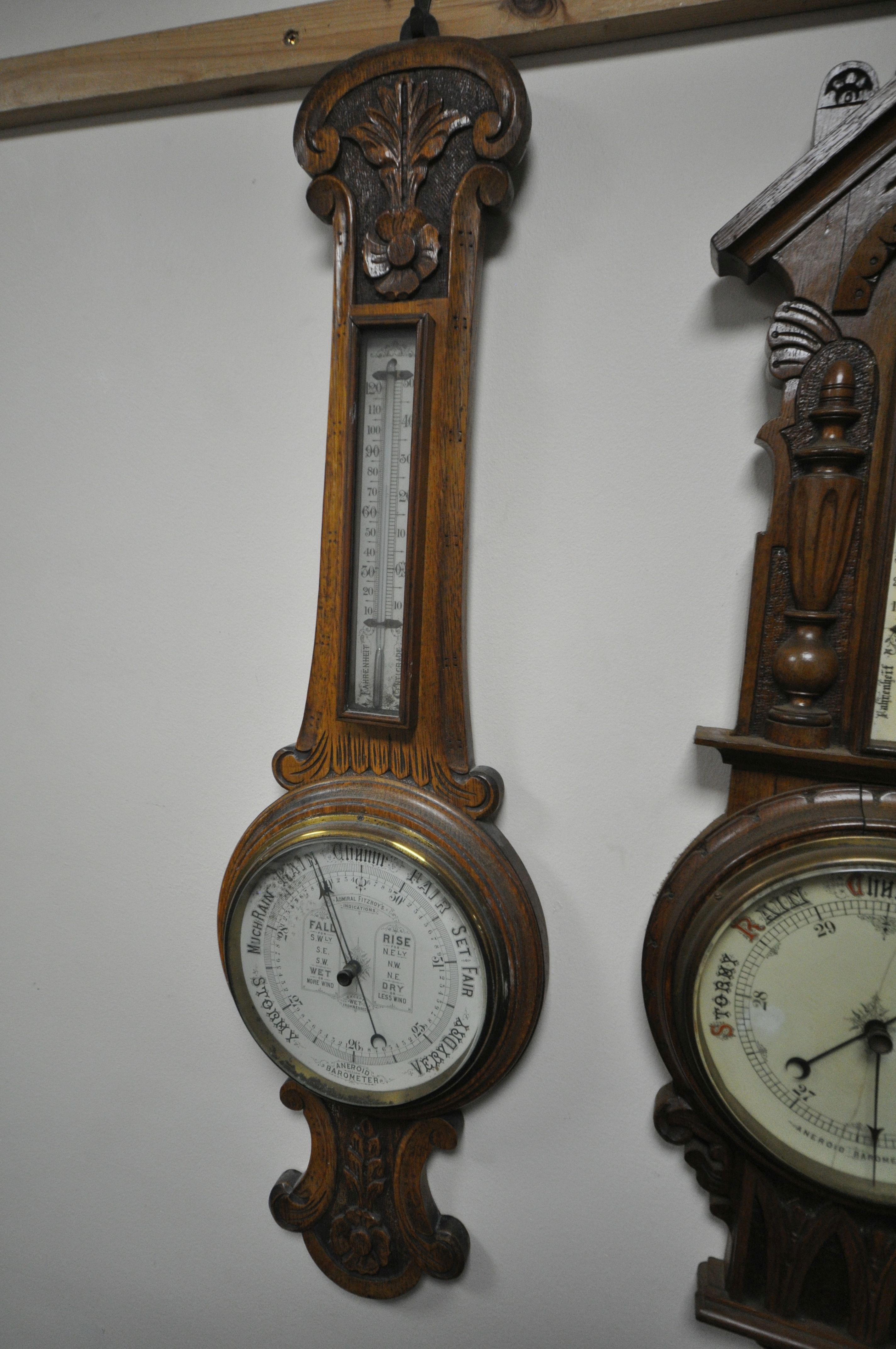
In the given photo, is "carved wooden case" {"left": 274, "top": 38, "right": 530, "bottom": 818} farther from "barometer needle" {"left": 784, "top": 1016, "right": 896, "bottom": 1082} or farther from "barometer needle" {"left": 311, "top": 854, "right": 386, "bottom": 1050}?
"barometer needle" {"left": 784, "top": 1016, "right": 896, "bottom": 1082}

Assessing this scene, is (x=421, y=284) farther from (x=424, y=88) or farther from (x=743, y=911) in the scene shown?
(x=743, y=911)

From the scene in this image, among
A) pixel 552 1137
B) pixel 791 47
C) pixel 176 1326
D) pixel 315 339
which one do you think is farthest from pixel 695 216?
pixel 176 1326

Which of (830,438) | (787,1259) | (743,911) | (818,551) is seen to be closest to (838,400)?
(830,438)

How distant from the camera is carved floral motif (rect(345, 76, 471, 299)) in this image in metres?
0.90

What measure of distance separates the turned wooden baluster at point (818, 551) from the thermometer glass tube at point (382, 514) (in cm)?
41

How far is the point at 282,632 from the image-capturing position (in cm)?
109

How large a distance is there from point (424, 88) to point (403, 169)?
0.27ft

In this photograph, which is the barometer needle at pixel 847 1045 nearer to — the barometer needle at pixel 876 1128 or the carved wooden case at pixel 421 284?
the barometer needle at pixel 876 1128

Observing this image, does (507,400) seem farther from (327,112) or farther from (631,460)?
(327,112)

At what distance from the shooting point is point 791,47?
0.84 metres

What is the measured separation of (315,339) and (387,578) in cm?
33

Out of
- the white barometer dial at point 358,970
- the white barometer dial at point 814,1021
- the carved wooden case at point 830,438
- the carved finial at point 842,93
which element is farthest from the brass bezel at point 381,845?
the carved finial at point 842,93

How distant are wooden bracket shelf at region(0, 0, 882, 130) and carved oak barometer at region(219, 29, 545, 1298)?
0.08m

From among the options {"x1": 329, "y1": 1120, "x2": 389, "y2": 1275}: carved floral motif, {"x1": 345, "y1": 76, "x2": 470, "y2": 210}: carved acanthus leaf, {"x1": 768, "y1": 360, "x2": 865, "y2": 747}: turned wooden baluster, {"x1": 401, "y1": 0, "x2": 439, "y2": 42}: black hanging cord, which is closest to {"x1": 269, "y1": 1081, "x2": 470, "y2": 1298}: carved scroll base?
{"x1": 329, "y1": 1120, "x2": 389, "y2": 1275}: carved floral motif
